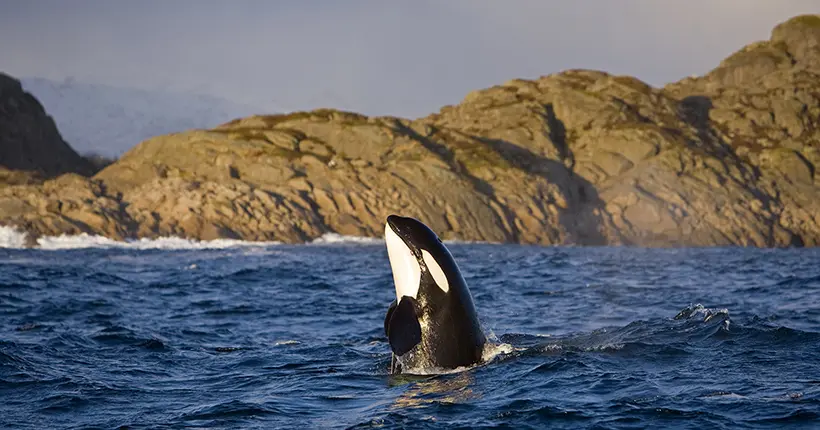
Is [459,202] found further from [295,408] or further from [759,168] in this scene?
[295,408]

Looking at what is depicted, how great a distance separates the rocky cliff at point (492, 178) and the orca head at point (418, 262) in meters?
52.7

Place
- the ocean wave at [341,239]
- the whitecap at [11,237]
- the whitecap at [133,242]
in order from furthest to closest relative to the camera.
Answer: the ocean wave at [341,239] < the whitecap at [11,237] < the whitecap at [133,242]

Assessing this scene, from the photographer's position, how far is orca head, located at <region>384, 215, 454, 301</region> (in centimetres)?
1052

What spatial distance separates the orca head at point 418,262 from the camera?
34.5 ft

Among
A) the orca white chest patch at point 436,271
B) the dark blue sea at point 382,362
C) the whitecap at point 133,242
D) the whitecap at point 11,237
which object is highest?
the whitecap at point 11,237

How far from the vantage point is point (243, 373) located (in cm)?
1104

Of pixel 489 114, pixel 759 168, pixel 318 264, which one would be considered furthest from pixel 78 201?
pixel 759 168

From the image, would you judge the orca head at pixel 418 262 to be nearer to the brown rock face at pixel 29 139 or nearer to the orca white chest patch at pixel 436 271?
the orca white chest patch at pixel 436 271

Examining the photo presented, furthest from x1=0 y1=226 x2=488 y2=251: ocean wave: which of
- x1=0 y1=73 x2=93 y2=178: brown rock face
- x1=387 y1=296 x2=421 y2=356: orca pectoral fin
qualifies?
x1=387 y1=296 x2=421 y2=356: orca pectoral fin

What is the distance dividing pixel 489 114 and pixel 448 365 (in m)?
80.3

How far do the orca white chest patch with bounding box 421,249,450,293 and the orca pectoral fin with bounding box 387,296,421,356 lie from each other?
496 millimetres

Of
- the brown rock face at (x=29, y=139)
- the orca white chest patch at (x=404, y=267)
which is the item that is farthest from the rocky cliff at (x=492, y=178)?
the orca white chest patch at (x=404, y=267)

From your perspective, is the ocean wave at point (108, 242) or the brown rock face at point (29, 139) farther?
the brown rock face at point (29, 139)

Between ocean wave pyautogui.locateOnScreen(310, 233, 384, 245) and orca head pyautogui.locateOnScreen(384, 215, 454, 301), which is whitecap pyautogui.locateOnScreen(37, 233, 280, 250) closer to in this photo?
ocean wave pyautogui.locateOnScreen(310, 233, 384, 245)
